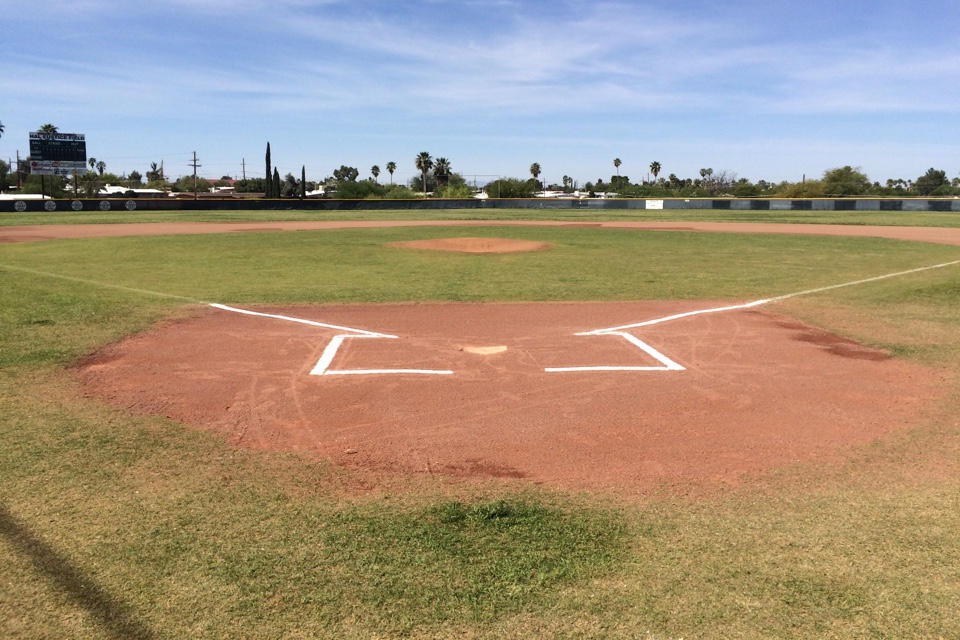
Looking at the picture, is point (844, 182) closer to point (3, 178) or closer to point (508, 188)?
point (508, 188)

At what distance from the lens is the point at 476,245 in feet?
75.7


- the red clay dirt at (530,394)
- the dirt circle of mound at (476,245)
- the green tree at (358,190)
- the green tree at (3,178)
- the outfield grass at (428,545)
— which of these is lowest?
the outfield grass at (428,545)

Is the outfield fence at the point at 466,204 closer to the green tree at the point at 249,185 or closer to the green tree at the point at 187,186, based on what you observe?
the green tree at the point at 249,185

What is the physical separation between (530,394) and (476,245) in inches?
665

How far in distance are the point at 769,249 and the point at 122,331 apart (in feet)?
64.6

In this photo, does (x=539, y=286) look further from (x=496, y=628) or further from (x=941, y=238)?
(x=941, y=238)

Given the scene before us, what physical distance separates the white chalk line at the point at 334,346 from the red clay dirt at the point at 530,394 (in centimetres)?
8

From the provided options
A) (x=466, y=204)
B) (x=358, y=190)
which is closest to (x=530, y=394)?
(x=466, y=204)

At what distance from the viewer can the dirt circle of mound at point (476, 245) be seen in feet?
71.7

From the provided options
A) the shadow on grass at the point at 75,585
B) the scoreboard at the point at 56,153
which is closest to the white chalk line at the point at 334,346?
the shadow on grass at the point at 75,585

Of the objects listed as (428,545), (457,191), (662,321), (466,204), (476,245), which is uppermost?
(457,191)

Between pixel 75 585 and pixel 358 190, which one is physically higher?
pixel 358 190

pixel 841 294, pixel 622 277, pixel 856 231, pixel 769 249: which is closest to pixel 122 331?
pixel 622 277

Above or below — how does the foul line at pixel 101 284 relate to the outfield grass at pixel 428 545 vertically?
above
